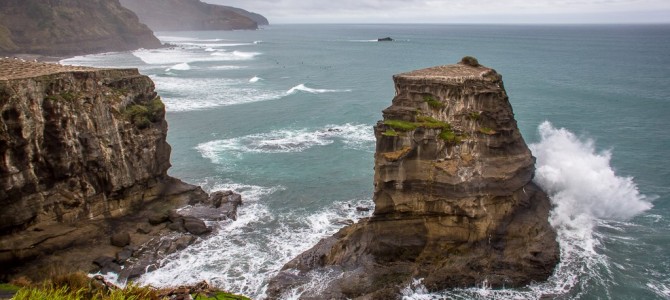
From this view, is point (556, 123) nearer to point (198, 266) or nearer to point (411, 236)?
point (411, 236)

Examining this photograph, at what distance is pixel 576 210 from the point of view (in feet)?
105

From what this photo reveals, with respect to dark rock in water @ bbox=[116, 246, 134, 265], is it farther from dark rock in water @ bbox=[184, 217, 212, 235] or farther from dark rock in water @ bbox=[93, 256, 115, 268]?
dark rock in water @ bbox=[184, 217, 212, 235]

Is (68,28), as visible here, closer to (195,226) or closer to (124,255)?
(195,226)

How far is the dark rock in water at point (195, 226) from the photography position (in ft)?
98.0

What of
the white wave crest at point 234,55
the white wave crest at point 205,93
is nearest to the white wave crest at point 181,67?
the white wave crest at point 205,93

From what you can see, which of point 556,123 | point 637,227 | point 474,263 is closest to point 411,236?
point 474,263

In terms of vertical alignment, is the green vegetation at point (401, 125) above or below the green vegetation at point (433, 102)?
below

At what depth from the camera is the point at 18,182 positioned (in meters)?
24.1

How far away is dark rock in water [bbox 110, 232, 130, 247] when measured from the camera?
27266 mm

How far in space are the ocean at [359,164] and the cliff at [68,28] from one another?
30.2m

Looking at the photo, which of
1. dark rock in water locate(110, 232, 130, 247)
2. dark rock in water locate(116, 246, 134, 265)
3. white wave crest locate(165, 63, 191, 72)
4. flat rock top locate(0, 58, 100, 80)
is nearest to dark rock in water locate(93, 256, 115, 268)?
dark rock in water locate(116, 246, 134, 265)

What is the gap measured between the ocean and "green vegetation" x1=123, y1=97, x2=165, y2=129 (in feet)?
24.2

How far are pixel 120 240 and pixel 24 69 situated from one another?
1000cm

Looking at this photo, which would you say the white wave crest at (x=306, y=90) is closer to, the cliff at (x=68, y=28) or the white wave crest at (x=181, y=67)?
the white wave crest at (x=181, y=67)
